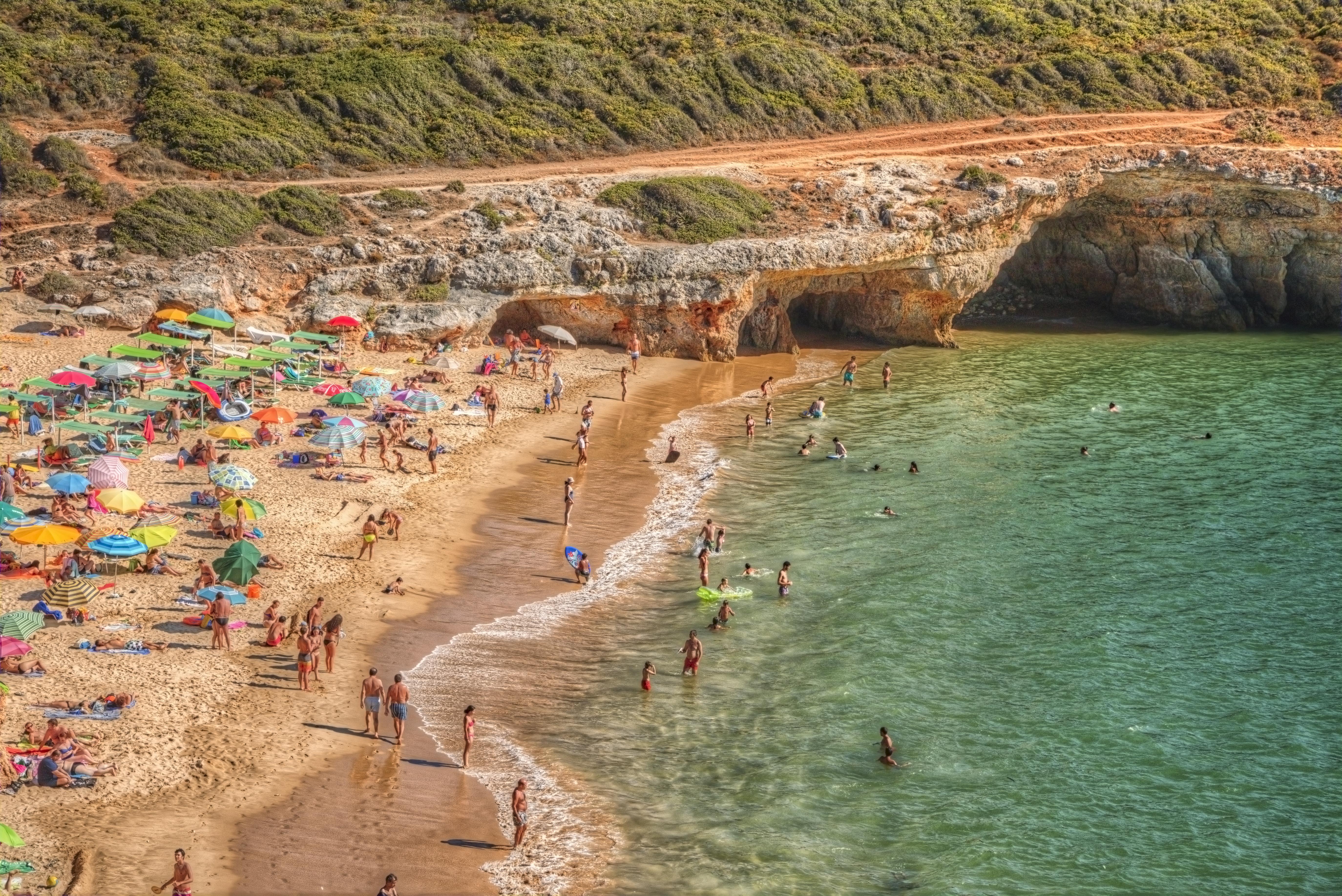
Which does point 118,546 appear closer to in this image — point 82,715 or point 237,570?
point 237,570

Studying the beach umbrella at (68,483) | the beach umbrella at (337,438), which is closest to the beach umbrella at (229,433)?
the beach umbrella at (337,438)

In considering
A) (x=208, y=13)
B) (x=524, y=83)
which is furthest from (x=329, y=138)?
(x=208, y=13)

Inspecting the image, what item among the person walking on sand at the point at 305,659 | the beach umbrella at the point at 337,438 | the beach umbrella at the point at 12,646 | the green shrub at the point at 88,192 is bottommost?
the person walking on sand at the point at 305,659

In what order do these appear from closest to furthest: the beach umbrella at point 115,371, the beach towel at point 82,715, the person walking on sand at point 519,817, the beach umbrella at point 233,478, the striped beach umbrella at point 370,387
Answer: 1. the person walking on sand at point 519,817
2. the beach towel at point 82,715
3. the beach umbrella at point 233,478
4. the beach umbrella at point 115,371
5. the striped beach umbrella at point 370,387

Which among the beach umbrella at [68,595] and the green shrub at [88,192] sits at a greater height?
the green shrub at [88,192]

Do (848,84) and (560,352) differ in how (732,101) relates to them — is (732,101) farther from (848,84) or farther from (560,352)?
(560,352)

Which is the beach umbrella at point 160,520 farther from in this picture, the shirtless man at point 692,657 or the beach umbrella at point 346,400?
the shirtless man at point 692,657

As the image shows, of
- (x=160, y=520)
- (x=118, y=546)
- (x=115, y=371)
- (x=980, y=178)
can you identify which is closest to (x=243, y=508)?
(x=160, y=520)
